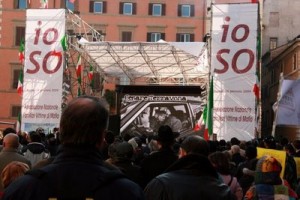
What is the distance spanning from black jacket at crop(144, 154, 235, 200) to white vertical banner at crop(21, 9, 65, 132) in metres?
17.9

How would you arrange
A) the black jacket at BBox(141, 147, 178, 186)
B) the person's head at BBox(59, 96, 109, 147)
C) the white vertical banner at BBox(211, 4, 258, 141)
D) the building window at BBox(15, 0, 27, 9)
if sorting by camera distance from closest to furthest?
the person's head at BBox(59, 96, 109, 147) → the black jacket at BBox(141, 147, 178, 186) → the white vertical banner at BBox(211, 4, 258, 141) → the building window at BBox(15, 0, 27, 9)

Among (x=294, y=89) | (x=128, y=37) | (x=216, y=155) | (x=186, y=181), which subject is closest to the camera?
(x=186, y=181)

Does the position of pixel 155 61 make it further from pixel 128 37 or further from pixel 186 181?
pixel 186 181

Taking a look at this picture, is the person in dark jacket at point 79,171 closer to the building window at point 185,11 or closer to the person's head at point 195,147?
the person's head at point 195,147

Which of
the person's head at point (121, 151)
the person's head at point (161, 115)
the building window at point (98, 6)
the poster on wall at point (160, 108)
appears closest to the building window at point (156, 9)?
the building window at point (98, 6)

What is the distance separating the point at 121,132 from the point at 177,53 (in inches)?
163

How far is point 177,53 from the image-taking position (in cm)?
2652

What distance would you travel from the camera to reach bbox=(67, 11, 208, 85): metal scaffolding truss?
25906 mm

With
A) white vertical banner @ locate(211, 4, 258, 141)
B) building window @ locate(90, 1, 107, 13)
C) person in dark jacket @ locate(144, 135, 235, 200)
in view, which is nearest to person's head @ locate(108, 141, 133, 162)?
person in dark jacket @ locate(144, 135, 235, 200)

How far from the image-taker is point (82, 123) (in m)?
2.55

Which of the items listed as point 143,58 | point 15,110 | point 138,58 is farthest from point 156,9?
point 143,58

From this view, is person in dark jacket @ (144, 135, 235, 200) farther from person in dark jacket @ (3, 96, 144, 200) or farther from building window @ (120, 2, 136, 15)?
building window @ (120, 2, 136, 15)

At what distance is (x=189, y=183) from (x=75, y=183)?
4.84ft

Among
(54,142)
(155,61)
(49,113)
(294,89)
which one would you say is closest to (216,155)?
(54,142)
